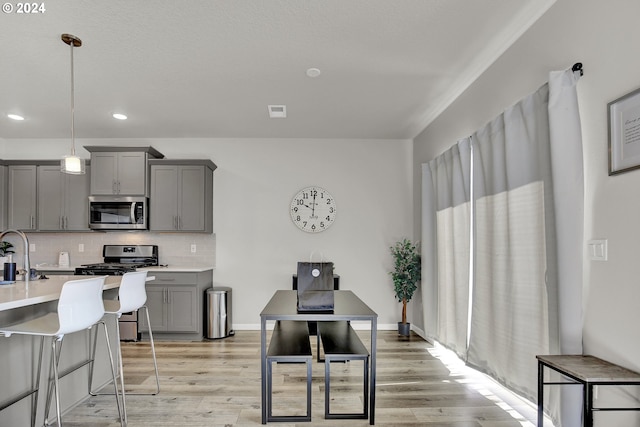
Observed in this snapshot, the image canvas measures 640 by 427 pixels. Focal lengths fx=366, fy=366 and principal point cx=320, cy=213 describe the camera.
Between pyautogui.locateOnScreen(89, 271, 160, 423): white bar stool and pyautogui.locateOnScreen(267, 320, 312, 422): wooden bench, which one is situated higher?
pyautogui.locateOnScreen(89, 271, 160, 423): white bar stool

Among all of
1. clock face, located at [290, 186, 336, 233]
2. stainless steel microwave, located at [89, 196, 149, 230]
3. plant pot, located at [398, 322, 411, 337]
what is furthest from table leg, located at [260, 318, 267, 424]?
stainless steel microwave, located at [89, 196, 149, 230]

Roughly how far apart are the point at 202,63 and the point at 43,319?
85.3 inches

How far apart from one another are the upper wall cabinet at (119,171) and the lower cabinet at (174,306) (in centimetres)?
122

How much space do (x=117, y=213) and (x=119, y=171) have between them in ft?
1.82

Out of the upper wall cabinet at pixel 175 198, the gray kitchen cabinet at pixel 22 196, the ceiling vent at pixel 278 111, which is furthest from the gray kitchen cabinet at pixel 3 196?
the ceiling vent at pixel 278 111

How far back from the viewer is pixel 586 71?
6.36 ft

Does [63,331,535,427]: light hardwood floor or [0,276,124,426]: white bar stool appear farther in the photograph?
[63,331,535,427]: light hardwood floor

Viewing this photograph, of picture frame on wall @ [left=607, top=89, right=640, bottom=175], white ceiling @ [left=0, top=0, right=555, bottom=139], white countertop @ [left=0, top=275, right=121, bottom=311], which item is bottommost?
white countertop @ [left=0, top=275, right=121, bottom=311]

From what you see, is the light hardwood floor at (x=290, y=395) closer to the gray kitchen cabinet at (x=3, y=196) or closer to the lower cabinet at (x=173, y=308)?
the lower cabinet at (x=173, y=308)

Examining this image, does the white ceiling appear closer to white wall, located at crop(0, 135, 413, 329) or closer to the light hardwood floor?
white wall, located at crop(0, 135, 413, 329)

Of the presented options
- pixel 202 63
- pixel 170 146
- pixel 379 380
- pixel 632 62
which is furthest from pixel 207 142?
pixel 632 62

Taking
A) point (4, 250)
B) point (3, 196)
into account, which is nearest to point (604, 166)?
point (3, 196)

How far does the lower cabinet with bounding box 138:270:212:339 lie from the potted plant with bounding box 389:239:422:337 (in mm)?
2570

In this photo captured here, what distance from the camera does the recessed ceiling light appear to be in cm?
312
